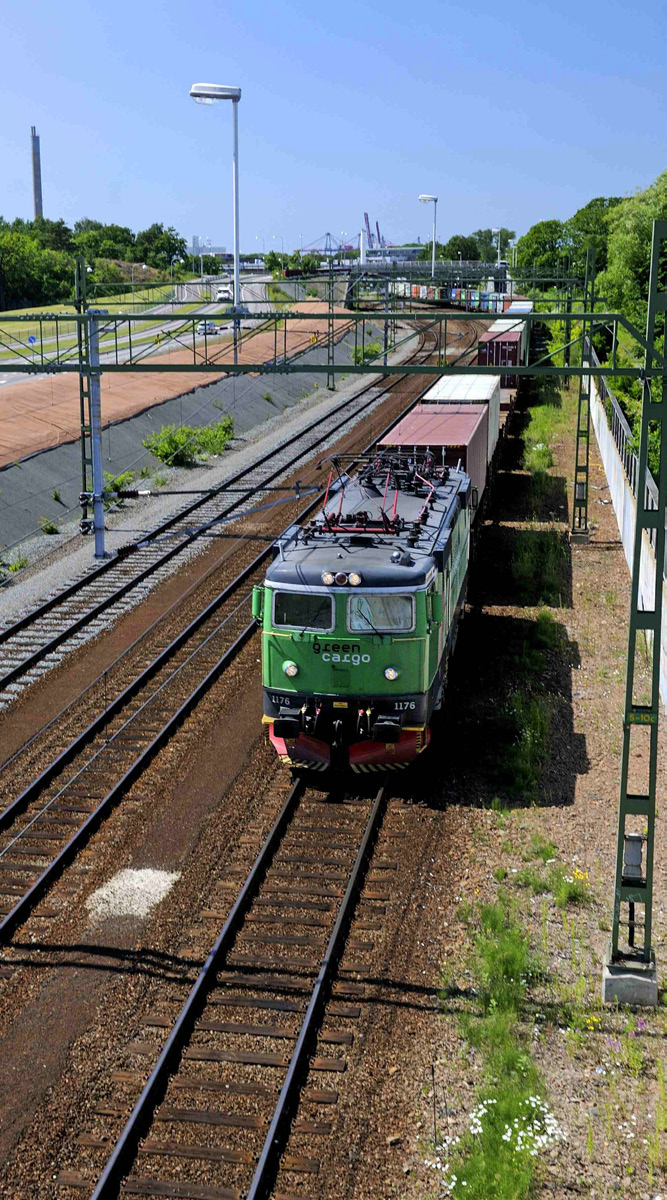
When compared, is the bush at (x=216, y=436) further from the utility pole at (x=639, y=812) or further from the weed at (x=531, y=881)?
the utility pole at (x=639, y=812)

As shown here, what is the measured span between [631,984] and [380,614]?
17.2ft

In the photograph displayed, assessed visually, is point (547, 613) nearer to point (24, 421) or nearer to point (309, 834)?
point (309, 834)

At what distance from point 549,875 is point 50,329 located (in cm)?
6097

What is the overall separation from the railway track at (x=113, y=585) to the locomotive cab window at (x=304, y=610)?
612 cm

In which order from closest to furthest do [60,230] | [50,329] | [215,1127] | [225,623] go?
[215,1127], [225,623], [50,329], [60,230]

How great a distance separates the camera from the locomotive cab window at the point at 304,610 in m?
14.0

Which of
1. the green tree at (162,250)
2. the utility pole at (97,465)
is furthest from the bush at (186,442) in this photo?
the green tree at (162,250)

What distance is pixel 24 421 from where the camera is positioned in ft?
126

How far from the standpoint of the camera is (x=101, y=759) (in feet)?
52.5

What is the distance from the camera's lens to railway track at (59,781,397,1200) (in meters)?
8.52

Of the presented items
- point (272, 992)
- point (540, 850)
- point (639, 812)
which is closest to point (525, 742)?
point (540, 850)

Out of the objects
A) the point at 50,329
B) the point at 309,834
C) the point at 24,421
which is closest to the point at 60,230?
the point at 50,329

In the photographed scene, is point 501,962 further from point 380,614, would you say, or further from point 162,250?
point 162,250

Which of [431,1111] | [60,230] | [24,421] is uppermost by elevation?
[60,230]
